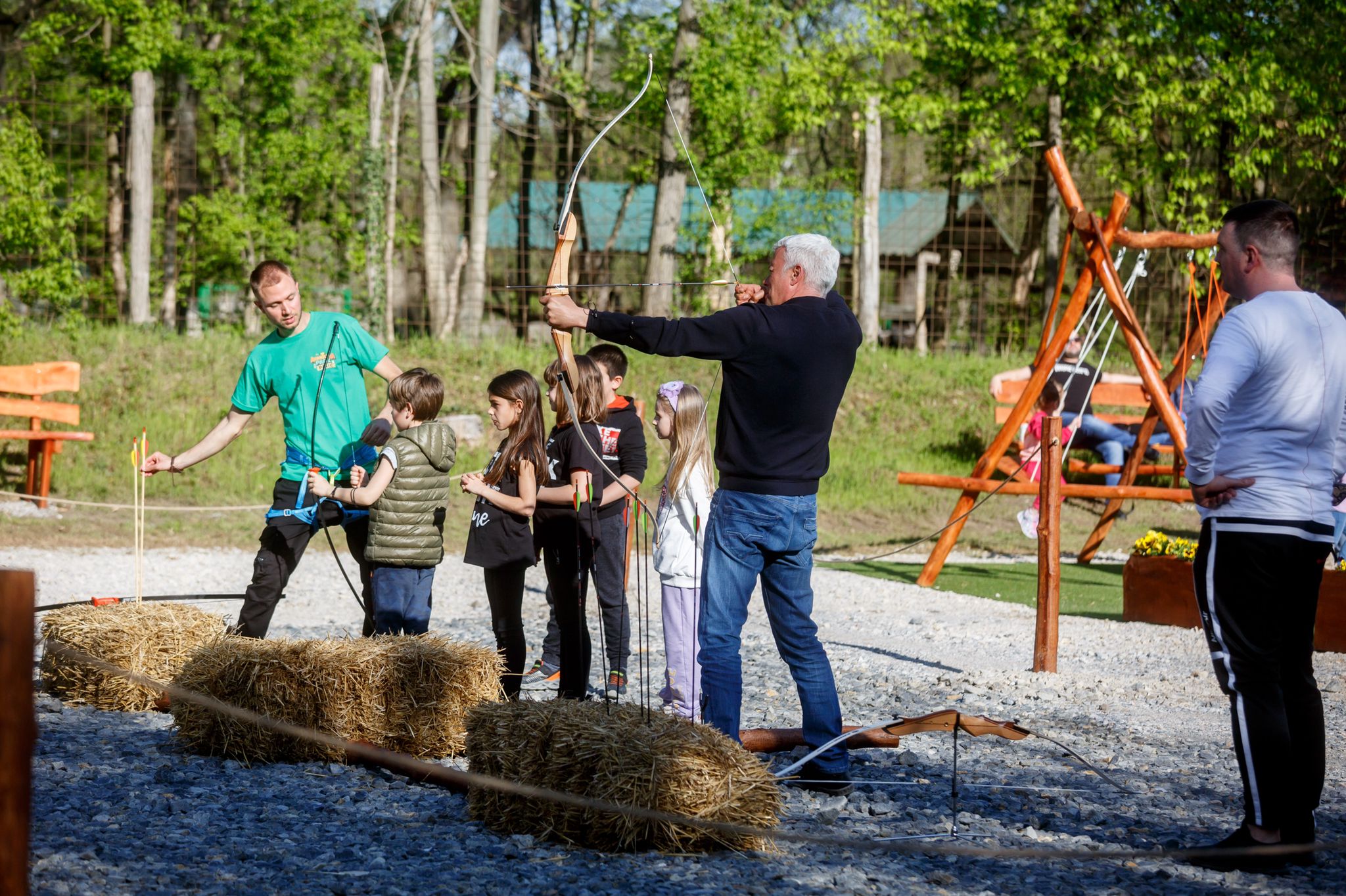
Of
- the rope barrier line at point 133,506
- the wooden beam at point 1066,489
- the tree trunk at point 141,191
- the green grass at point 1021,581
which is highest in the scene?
the tree trunk at point 141,191

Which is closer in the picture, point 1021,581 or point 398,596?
point 398,596

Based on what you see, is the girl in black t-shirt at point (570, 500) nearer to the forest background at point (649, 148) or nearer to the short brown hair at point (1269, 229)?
the short brown hair at point (1269, 229)

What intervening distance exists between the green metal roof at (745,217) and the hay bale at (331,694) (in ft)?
42.6

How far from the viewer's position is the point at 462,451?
13.9m

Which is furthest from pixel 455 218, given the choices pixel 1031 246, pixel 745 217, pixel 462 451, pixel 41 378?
pixel 1031 246

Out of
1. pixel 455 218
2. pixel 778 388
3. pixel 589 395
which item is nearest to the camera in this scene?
pixel 778 388

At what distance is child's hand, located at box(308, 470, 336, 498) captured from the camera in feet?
16.5

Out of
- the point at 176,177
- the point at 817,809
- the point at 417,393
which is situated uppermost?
the point at 176,177

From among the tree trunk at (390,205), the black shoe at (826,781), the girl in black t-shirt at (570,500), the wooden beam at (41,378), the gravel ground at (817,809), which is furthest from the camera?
the tree trunk at (390,205)

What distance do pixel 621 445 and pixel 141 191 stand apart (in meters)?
11.5

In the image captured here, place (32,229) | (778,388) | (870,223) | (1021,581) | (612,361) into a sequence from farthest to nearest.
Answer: (870,223) → (32,229) → (1021,581) → (612,361) → (778,388)

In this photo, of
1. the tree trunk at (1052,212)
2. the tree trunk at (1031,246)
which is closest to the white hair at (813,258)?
the tree trunk at (1052,212)

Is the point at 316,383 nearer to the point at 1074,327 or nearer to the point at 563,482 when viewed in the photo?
the point at 563,482

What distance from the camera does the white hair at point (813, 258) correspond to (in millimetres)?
4109
